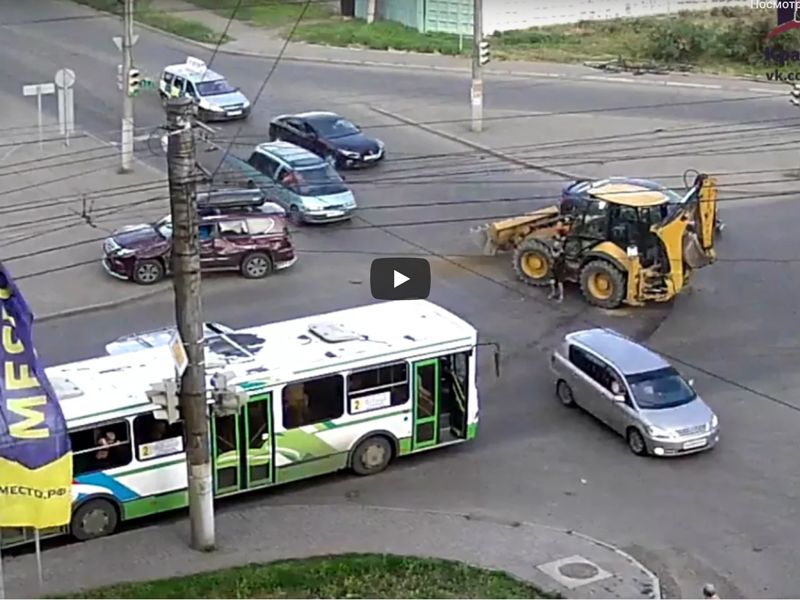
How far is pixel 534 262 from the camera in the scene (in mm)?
29141

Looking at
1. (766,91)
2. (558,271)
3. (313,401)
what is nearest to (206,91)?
(558,271)

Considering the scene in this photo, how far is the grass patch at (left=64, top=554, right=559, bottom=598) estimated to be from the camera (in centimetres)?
1723

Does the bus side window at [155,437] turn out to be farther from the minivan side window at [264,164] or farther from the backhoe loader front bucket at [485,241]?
the minivan side window at [264,164]

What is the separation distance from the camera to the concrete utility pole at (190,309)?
17.3 m

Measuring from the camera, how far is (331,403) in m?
20.8

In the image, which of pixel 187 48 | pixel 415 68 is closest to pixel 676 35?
pixel 415 68

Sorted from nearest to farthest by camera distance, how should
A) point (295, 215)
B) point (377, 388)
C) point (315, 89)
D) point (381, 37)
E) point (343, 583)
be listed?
point (343, 583) < point (377, 388) < point (295, 215) < point (315, 89) < point (381, 37)

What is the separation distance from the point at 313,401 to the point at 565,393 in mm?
4706

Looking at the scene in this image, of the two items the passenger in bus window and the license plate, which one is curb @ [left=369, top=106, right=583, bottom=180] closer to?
the license plate

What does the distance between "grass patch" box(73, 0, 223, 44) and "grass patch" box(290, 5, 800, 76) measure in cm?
328

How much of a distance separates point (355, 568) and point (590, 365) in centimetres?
643

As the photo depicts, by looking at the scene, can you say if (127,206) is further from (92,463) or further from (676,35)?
(676,35)

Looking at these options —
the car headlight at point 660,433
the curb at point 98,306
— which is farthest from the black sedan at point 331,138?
the car headlight at point 660,433

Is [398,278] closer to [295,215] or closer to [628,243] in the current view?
[295,215]
